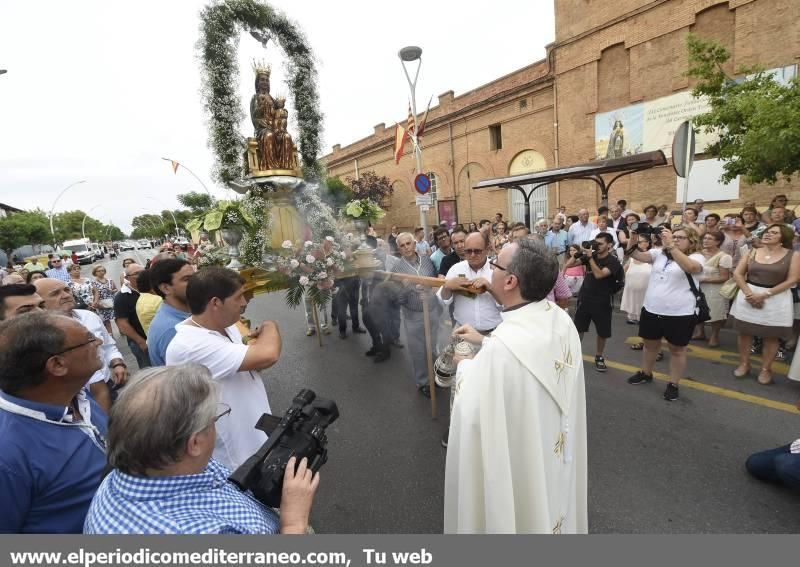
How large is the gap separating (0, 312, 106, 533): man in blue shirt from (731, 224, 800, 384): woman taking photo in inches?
223

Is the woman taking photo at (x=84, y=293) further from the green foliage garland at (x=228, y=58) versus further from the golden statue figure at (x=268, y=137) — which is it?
the golden statue figure at (x=268, y=137)

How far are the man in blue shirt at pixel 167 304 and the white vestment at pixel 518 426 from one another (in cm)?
194

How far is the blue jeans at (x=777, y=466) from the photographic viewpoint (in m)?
2.40

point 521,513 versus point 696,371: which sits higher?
point 521,513

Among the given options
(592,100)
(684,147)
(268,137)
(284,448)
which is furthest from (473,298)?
(592,100)

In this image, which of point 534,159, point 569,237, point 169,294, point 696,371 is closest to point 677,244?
point 696,371

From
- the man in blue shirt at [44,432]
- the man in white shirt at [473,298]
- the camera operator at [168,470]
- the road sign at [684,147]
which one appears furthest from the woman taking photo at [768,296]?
the man in blue shirt at [44,432]

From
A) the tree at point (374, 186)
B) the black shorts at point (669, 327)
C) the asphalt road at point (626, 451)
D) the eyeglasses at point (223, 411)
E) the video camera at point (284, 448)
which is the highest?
the tree at point (374, 186)

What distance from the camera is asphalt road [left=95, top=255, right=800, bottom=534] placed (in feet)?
8.16

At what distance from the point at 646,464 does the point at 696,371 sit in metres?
2.21

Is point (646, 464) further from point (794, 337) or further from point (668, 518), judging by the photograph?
point (794, 337)

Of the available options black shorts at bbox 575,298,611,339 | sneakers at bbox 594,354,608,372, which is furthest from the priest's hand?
sneakers at bbox 594,354,608,372

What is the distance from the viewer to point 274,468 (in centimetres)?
125
